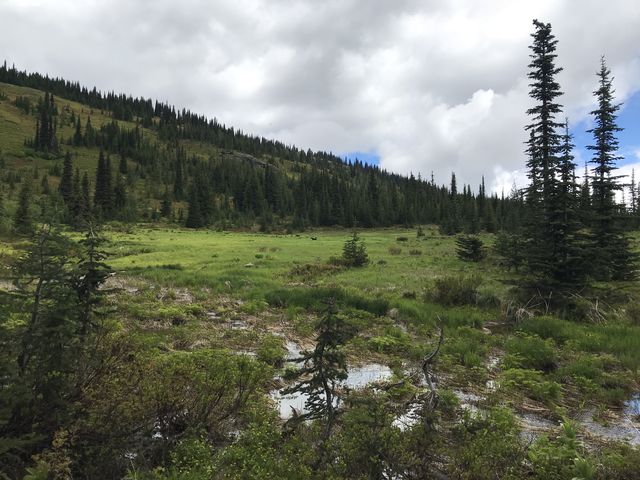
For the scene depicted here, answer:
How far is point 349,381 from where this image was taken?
990 centimetres

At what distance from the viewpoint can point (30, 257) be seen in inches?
229

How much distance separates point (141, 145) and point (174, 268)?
17757 centimetres

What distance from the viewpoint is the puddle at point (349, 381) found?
27.4 ft

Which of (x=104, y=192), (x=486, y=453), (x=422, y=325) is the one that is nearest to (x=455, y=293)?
(x=422, y=325)

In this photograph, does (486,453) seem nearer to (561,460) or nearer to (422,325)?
(561,460)

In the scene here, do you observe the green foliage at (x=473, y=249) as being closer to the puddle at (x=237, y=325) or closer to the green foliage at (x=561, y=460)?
the puddle at (x=237, y=325)

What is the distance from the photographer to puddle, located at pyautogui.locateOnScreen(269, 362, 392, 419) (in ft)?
27.4

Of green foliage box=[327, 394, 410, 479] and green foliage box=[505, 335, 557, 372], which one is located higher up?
green foliage box=[327, 394, 410, 479]

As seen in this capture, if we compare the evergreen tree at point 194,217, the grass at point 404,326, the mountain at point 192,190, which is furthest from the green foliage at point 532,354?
the evergreen tree at point 194,217

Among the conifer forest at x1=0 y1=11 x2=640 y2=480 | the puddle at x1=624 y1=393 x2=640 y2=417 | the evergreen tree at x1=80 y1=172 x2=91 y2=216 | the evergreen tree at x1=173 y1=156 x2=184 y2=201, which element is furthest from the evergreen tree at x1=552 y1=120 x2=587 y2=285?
the evergreen tree at x1=173 y1=156 x2=184 y2=201

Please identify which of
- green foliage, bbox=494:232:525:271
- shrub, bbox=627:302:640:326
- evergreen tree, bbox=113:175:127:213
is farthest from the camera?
evergreen tree, bbox=113:175:127:213

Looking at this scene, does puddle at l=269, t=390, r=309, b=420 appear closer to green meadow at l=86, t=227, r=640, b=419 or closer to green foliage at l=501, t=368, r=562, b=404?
green meadow at l=86, t=227, r=640, b=419

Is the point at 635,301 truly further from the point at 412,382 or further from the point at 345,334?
the point at 345,334

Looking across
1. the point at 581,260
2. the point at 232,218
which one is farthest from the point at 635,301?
the point at 232,218
